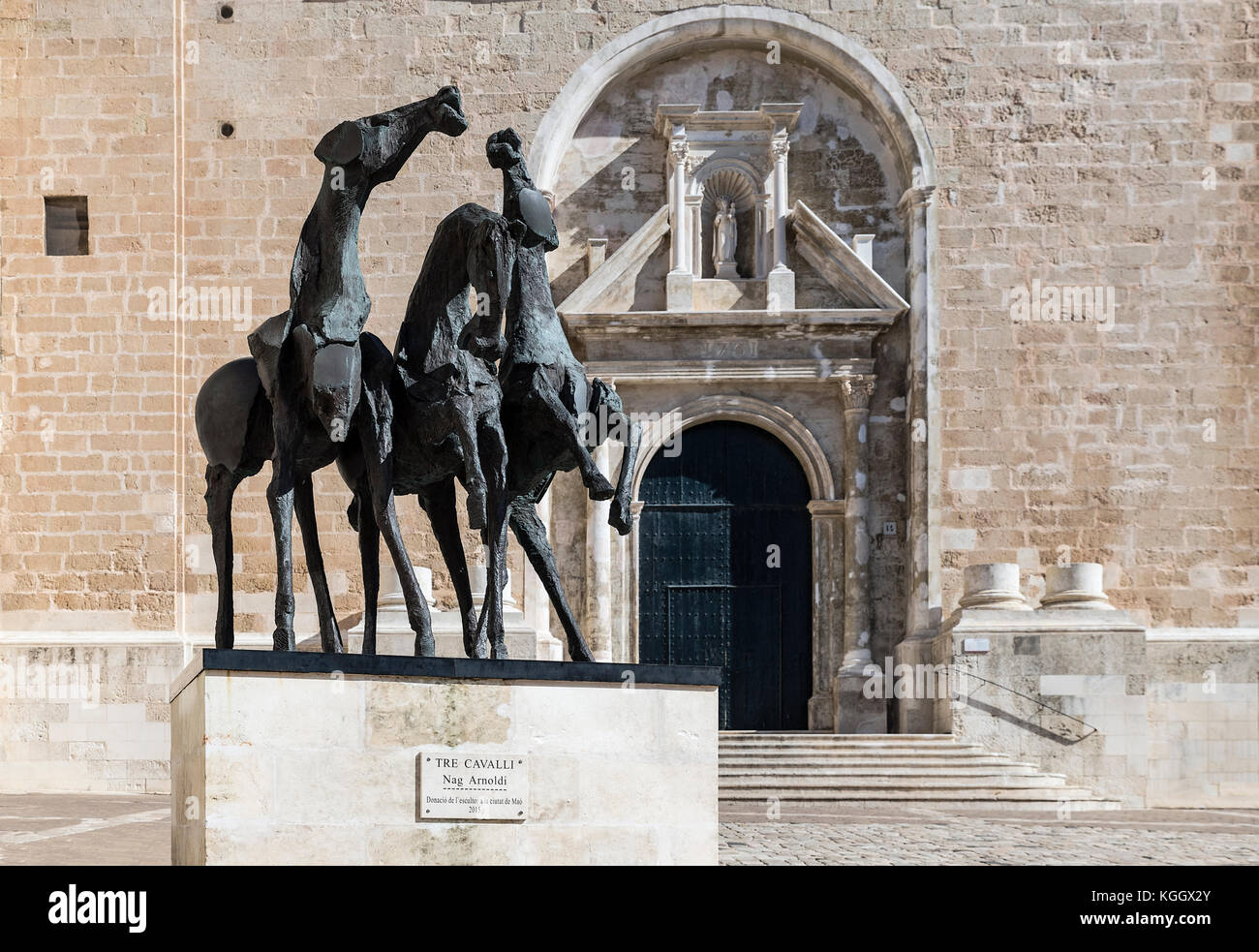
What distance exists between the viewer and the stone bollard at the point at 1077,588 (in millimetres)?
15422

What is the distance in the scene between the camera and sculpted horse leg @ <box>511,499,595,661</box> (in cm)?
886

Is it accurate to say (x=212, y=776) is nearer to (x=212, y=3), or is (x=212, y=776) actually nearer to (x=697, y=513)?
(x=697, y=513)

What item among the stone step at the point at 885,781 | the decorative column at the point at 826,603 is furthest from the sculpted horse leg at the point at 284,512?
the decorative column at the point at 826,603

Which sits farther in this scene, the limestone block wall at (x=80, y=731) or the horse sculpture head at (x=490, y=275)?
the limestone block wall at (x=80, y=731)

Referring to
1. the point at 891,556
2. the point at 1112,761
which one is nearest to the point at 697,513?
the point at 891,556

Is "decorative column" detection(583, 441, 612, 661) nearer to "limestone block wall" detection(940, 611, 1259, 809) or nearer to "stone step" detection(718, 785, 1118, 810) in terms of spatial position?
"stone step" detection(718, 785, 1118, 810)

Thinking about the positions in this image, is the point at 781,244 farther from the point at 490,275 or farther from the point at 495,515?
the point at 495,515

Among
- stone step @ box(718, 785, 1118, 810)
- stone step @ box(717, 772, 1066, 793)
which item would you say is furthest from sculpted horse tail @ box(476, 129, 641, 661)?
stone step @ box(717, 772, 1066, 793)

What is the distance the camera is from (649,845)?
8234 millimetres

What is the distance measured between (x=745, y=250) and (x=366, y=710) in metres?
10.4

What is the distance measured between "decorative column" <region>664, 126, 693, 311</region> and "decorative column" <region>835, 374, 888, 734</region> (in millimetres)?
1713

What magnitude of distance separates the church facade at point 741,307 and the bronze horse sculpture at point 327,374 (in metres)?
7.81

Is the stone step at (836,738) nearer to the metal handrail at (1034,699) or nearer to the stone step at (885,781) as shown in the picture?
the metal handrail at (1034,699)

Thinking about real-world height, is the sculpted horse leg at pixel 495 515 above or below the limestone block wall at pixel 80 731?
above
